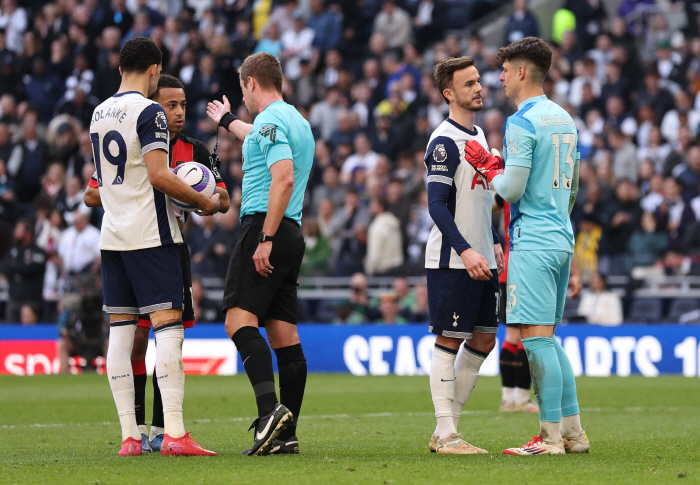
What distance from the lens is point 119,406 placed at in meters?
6.11

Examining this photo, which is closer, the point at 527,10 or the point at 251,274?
the point at 251,274

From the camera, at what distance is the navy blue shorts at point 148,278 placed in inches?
238

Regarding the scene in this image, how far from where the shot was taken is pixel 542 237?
19.9 ft

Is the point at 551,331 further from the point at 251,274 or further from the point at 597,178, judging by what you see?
the point at 597,178

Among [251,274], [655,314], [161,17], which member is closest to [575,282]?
[251,274]

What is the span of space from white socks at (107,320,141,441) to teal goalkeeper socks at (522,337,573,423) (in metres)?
2.38

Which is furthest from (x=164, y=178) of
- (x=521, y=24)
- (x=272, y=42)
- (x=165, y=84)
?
(x=272, y=42)

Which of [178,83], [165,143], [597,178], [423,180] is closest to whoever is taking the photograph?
[165,143]

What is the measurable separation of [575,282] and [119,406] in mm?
4128

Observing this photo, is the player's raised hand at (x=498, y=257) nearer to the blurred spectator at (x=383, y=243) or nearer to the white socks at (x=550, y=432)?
the white socks at (x=550, y=432)

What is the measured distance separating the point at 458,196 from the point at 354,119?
44.0 ft

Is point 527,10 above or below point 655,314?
above

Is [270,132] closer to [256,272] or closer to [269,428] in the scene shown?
[256,272]

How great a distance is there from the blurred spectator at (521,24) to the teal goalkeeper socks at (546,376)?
14.5 metres
